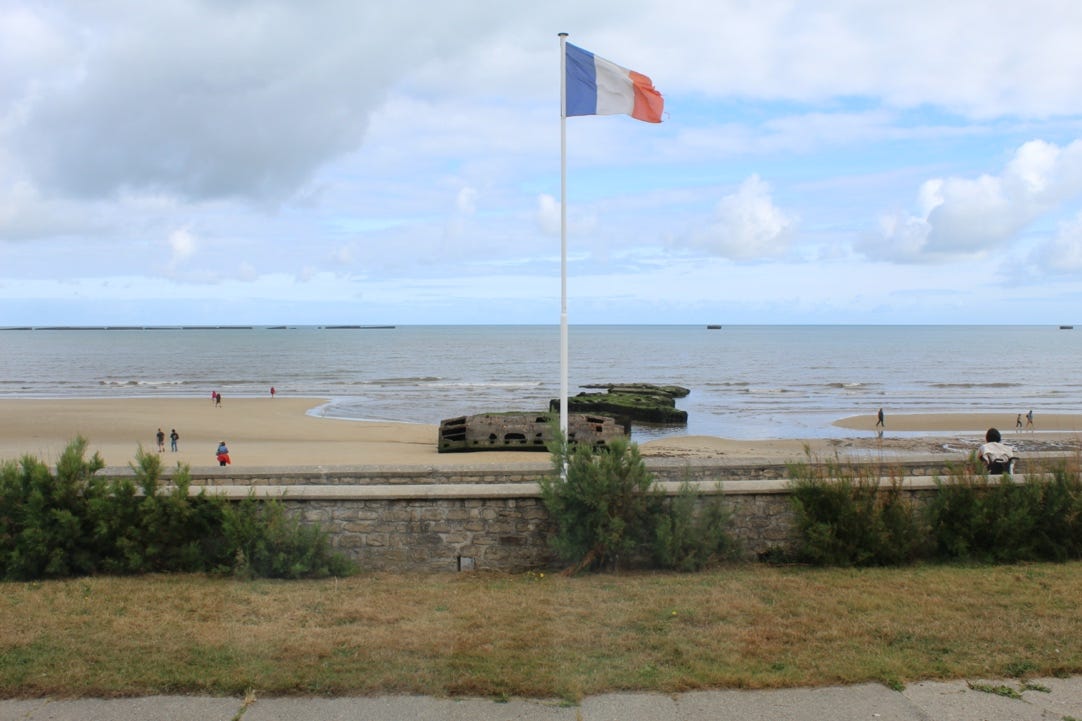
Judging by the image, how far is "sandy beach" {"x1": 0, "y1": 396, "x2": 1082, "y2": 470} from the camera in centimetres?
2511

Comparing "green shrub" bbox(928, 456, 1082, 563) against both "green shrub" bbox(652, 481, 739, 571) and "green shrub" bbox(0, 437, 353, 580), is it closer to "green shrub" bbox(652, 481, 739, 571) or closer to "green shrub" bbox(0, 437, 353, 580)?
"green shrub" bbox(652, 481, 739, 571)

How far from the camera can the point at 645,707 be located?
16.3 ft

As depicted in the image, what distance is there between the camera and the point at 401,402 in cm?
4672

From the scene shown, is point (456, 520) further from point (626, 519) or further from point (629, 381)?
point (629, 381)

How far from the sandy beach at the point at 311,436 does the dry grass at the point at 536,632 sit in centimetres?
1335

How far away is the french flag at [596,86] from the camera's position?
1043 cm

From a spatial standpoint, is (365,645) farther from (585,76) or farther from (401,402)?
(401,402)

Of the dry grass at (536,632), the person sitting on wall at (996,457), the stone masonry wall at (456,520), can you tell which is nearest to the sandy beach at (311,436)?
the person sitting on wall at (996,457)

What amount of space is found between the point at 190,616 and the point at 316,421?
31.0 metres

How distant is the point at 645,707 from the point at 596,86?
780cm

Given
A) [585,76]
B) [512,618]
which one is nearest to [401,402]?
[585,76]

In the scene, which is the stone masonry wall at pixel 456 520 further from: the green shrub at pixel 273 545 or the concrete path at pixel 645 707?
the concrete path at pixel 645 707

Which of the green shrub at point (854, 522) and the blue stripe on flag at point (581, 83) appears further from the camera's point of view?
the blue stripe on flag at point (581, 83)

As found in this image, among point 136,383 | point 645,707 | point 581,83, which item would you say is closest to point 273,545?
point 645,707
